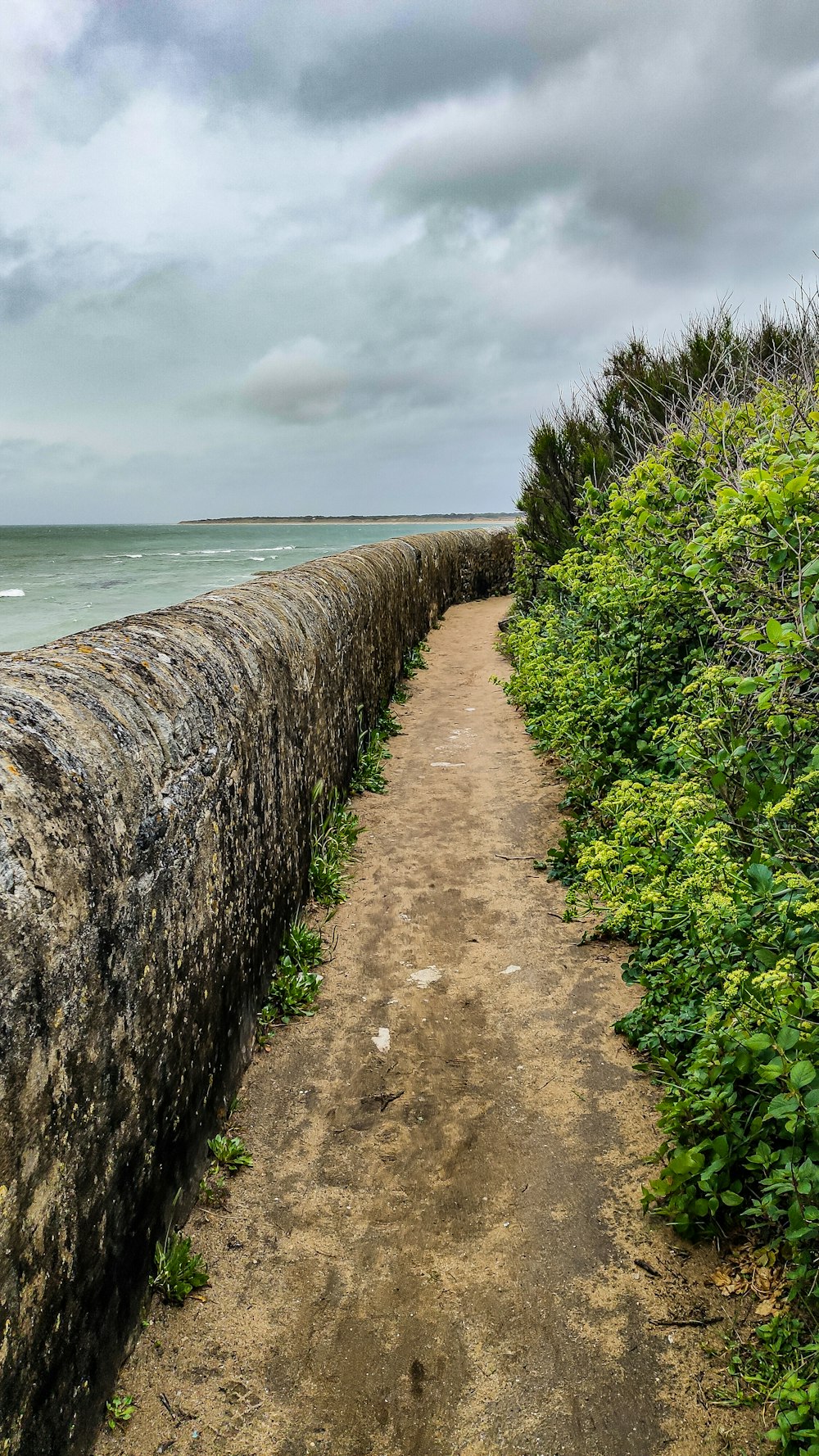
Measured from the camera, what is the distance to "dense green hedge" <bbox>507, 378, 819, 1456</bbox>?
2172mm

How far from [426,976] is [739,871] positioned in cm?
189

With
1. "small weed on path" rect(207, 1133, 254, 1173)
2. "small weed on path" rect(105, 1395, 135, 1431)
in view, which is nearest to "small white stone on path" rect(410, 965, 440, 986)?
"small weed on path" rect(207, 1133, 254, 1173)

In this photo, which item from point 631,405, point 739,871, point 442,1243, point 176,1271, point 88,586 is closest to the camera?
point 176,1271

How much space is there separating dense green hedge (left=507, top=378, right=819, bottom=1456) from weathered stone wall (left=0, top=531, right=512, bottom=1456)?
157 centimetres

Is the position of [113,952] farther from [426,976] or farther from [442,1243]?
[426,976]

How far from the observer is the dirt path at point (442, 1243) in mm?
2135

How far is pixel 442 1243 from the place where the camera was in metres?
2.66

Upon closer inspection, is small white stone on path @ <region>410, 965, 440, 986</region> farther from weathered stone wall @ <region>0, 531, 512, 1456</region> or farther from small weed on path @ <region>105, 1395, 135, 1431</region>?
small weed on path @ <region>105, 1395, 135, 1431</region>

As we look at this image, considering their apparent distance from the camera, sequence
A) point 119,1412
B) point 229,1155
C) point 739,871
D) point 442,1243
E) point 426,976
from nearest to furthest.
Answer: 1. point 119,1412
2. point 442,1243
3. point 739,871
4. point 229,1155
5. point 426,976

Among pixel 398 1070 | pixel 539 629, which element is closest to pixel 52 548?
pixel 539 629

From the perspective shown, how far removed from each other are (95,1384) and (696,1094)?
74.6 inches

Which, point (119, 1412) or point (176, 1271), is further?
point (176, 1271)

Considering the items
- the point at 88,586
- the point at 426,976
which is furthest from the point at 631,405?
the point at 88,586

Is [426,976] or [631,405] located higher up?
[631,405]
